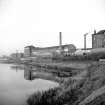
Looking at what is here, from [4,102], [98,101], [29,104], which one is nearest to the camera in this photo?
[98,101]

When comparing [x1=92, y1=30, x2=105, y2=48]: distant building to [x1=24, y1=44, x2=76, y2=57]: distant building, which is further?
[x1=24, y1=44, x2=76, y2=57]: distant building

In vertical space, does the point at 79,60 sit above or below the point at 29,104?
above

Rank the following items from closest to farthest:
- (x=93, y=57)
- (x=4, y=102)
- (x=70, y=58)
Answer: (x=4, y=102)
(x=93, y=57)
(x=70, y=58)

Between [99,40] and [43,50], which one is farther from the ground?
[99,40]

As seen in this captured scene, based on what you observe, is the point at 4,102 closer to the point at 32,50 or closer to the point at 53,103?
the point at 53,103

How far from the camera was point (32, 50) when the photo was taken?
55.6 metres

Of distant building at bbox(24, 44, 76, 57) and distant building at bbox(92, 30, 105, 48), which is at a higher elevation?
distant building at bbox(92, 30, 105, 48)

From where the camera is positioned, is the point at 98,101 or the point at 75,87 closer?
the point at 98,101

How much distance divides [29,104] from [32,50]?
49.7 m

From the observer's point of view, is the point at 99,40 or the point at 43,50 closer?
the point at 99,40

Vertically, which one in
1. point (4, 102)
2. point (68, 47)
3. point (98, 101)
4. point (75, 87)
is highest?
point (68, 47)

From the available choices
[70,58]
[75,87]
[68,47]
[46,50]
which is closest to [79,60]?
[70,58]

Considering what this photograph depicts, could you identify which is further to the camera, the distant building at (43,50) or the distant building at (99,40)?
the distant building at (43,50)

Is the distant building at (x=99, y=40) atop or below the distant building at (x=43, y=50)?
atop
